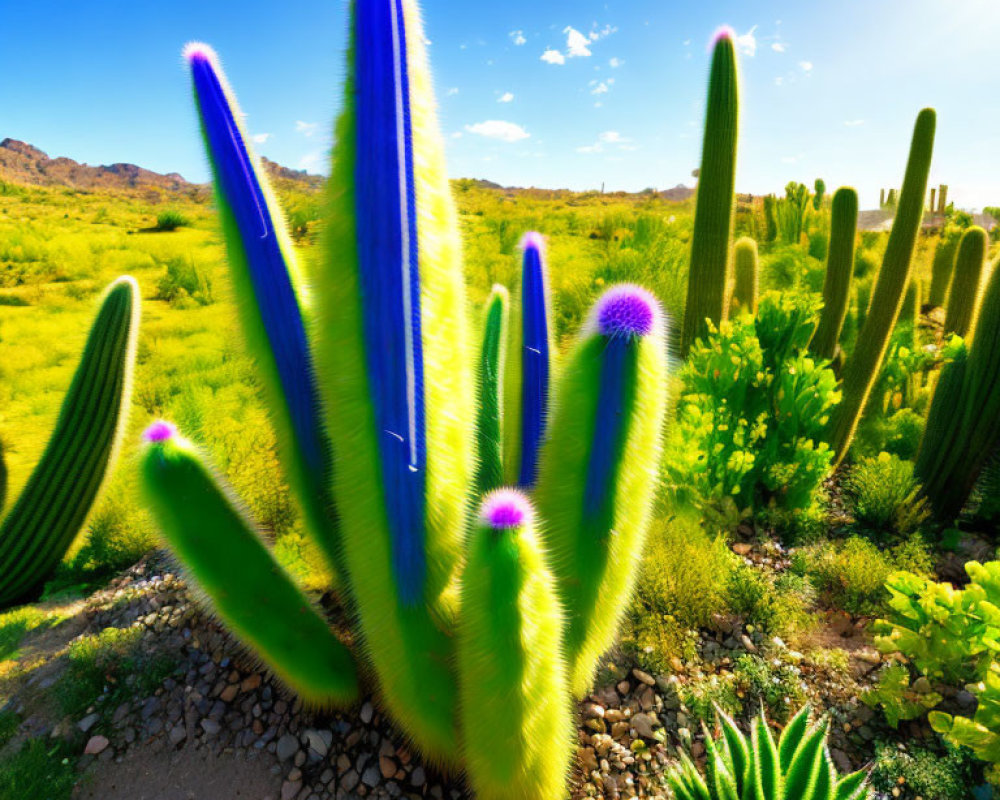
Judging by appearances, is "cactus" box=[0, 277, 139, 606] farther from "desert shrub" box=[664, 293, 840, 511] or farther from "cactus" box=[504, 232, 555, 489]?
"desert shrub" box=[664, 293, 840, 511]

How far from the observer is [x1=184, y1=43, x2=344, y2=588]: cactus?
1477 millimetres

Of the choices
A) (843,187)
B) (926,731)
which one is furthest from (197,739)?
(843,187)

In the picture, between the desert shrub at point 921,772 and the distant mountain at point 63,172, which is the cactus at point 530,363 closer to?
the desert shrub at point 921,772

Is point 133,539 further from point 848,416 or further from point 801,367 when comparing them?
point 848,416

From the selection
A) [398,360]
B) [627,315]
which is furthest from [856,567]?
[398,360]

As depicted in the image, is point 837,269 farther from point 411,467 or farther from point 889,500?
point 411,467

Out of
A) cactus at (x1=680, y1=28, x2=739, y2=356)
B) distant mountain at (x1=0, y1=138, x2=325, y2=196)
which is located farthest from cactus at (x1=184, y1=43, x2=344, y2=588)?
distant mountain at (x1=0, y1=138, x2=325, y2=196)

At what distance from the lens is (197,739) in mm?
1794

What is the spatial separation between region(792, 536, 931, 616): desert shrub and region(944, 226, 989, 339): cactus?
3.14 meters

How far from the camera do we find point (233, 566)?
57.7 inches

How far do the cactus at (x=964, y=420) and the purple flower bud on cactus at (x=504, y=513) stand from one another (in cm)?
319

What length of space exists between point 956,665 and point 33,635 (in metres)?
3.66

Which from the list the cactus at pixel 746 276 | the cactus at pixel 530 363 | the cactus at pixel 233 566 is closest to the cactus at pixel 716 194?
the cactus at pixel 746 276

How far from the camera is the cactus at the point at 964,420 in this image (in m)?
3.02
